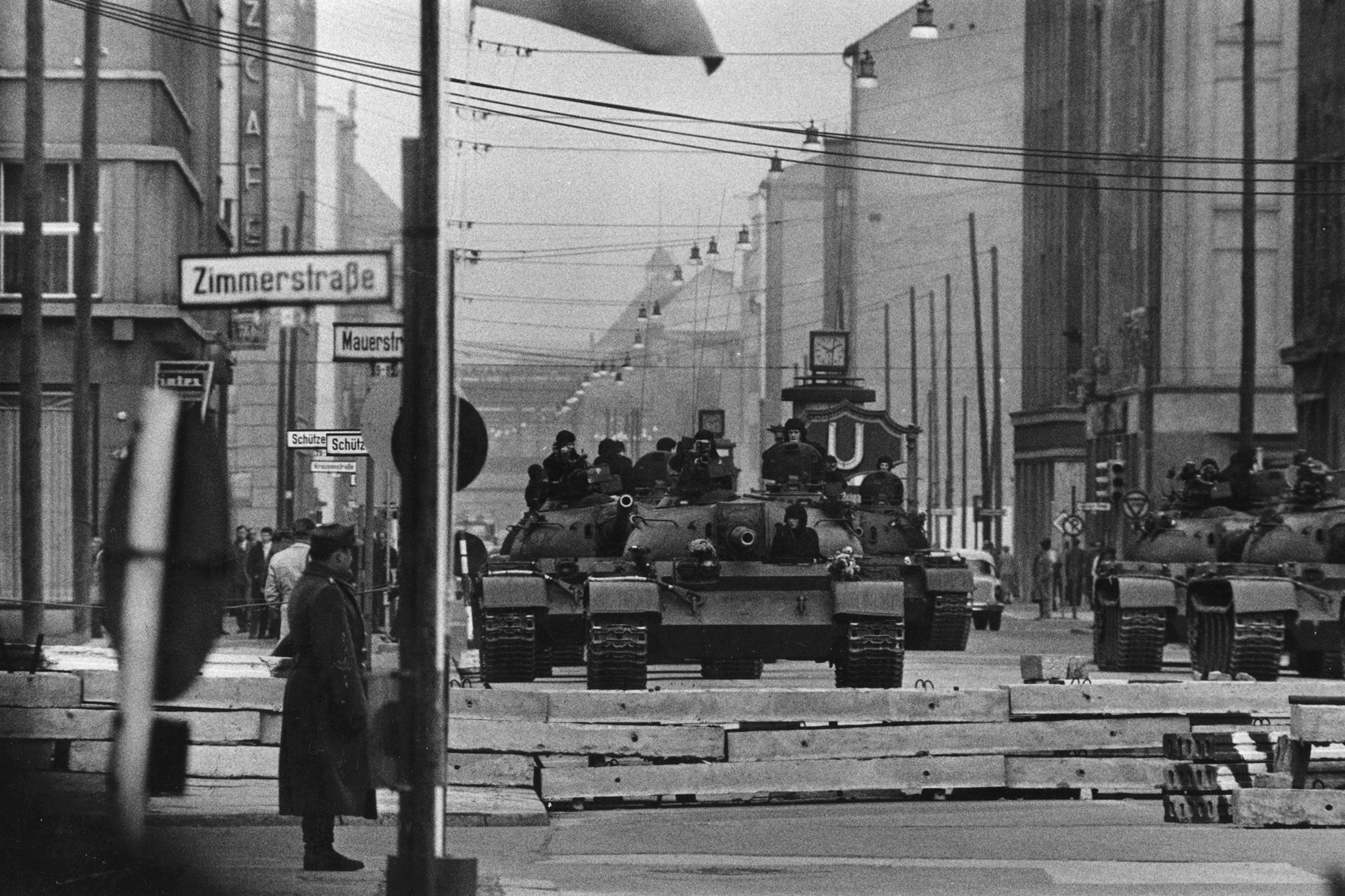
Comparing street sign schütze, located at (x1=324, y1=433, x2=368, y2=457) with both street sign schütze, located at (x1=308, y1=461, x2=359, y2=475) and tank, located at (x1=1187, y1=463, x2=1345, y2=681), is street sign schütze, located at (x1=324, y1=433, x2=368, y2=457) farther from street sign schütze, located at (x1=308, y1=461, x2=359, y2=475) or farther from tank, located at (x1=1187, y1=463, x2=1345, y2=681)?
tank, located at (x1=1187, y1=463, x2=1345, y2=681)

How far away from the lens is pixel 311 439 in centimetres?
1991

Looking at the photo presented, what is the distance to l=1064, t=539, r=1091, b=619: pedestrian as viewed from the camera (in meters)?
51.3

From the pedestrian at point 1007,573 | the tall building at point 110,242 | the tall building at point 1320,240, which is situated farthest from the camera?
the pedestrian at point 1007,573

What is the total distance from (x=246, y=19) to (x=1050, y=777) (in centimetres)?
3208

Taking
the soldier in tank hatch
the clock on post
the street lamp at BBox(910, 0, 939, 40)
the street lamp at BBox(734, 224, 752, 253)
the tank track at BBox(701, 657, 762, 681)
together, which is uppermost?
the street lamp at BBox(910, 0, 939, 40)

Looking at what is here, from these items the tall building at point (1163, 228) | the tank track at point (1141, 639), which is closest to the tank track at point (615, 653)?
the tank track at point (1141, 639)

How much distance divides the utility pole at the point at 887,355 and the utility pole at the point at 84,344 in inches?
1748

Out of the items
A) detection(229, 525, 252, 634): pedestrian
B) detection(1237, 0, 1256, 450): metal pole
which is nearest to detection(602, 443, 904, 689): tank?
detection(229, 525, 252, 634): pedestrian

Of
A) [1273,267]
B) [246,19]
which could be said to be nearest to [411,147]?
[246,19]

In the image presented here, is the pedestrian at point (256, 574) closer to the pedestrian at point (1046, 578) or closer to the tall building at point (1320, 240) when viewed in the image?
the tall building at point (1320, 240)

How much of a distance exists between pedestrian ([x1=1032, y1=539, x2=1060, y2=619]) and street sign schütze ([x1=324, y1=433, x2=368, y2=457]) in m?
33.9

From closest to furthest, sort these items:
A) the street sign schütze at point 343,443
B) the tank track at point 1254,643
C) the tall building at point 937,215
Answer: the street sign schütze at point 343,443, the tank track at point 1254,643, the tall building at point 937,215

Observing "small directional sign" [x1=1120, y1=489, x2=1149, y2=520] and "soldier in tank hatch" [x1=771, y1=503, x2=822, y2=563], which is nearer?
"soldier in tank hatch" [x1=771, y1=503, x2=822, y2=563]

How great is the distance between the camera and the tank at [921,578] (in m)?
26.5
